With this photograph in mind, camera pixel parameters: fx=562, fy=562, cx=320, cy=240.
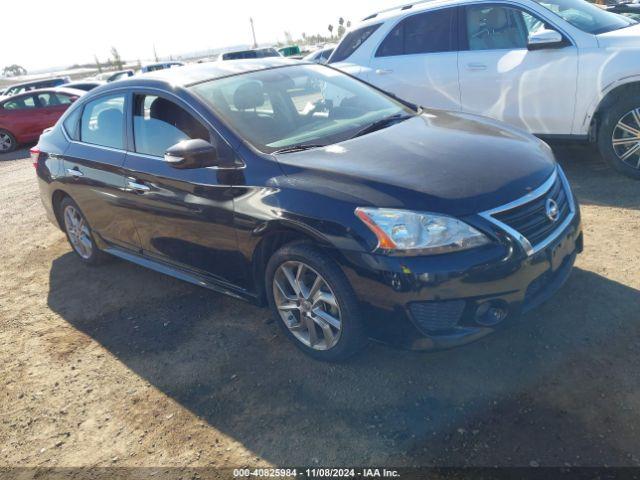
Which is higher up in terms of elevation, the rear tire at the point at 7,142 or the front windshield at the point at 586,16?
the front windshield at the point at 586,16

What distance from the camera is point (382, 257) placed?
9.04 ft

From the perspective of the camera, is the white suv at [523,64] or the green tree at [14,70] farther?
the green tree at [14,70]

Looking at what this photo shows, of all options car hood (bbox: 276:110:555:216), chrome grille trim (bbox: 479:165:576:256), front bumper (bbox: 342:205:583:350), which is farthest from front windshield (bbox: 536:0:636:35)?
front bumper (bbox: 342:205:583:350)

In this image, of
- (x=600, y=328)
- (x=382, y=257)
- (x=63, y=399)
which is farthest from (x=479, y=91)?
(x=63, y=399)

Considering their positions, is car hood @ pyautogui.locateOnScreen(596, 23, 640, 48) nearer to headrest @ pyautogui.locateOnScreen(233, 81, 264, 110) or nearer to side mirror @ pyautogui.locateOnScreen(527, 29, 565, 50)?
side mirror @ pyautogui.locateOnScreen(527, 29, 565, 50)

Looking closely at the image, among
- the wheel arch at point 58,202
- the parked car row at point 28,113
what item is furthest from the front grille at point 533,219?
the parked car row at point 28,113

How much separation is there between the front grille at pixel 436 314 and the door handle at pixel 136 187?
2.18m

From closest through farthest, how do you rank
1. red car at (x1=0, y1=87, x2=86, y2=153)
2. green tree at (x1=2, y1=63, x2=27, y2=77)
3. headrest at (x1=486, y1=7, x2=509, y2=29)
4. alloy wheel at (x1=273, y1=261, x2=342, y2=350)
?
alloy wheel at (x1=273, y1=261, x2=342, y2=350) → headrest at (x1=486, y1=7, x2=509, y2=29) → red car at (x1=0, y1=87, x2=86, y2=153) → green tree at (x1=2, y1=63, x2=27, y2=77)

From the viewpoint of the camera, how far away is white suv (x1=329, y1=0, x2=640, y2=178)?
5355mm

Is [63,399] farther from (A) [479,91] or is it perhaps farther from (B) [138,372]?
(A) [479,91]

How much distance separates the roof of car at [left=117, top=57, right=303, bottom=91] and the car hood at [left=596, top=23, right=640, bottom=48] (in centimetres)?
297

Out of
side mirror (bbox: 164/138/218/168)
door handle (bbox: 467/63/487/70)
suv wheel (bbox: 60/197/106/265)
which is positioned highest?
side mirror (bbox: 164/138/218/168)

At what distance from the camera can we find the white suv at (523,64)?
536 centimetres

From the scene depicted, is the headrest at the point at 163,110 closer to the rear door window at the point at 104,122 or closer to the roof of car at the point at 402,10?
the rear door window at the point at 104,122
